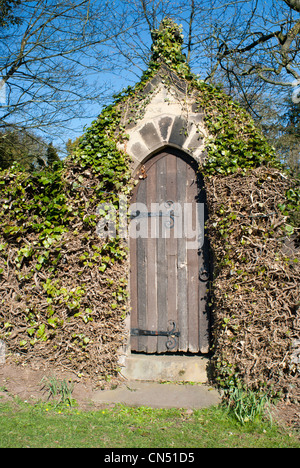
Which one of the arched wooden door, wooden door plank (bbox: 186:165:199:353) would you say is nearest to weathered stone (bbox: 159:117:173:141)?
the arched wooden door

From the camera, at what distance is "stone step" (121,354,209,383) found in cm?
430

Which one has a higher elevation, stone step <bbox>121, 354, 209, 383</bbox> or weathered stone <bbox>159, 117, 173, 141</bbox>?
weathered stone <bbox>159, 117, 173, 141</bbox>

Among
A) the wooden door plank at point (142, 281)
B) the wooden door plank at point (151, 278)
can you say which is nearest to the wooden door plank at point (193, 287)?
the wooden door plank at point (151, 278)

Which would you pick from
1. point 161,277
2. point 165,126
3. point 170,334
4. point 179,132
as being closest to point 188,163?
point 179,132

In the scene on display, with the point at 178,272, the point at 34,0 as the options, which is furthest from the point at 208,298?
the point at 34,0

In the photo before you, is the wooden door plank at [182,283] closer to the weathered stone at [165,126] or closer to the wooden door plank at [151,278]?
the wooden door plank at [151,278]

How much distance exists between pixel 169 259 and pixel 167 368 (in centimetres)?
128

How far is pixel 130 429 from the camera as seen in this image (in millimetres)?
3357

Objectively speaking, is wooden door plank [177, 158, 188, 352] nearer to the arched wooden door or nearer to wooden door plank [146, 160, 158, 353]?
the arched wooden door

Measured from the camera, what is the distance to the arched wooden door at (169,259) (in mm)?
4445

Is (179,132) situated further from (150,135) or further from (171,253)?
(171,253)

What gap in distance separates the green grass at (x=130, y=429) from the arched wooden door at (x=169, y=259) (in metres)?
0.93

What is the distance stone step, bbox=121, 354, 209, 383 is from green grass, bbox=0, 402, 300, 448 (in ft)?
1.96

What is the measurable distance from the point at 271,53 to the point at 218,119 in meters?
5.22
